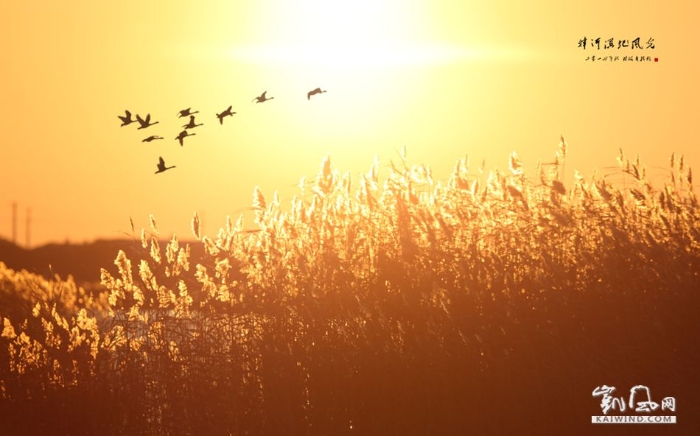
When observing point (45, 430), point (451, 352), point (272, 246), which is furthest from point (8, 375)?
point (451, 352)

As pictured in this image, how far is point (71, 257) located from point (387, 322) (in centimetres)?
1328

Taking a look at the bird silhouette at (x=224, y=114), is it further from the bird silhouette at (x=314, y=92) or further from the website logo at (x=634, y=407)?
the website logo at (x=634, y=407)

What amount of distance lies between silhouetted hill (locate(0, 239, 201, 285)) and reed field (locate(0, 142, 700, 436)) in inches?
11.0

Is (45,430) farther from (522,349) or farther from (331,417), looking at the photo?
(522,349)

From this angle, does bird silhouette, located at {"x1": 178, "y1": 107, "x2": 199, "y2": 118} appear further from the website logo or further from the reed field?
the website logo

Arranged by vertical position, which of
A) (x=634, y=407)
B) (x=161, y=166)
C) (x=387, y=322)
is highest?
(x=161, y=166)

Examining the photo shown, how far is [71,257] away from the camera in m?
20.7

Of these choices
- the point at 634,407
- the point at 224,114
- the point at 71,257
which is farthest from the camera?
the point at 71,257

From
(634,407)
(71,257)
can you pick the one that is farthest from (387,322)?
(71,257)

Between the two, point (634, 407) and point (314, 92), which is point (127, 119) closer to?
point (314, 92)

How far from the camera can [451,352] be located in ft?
27.6

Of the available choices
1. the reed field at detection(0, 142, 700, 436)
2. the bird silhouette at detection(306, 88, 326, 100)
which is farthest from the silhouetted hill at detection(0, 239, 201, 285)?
the bird silhouette at detection(306, 88, 326, 100)

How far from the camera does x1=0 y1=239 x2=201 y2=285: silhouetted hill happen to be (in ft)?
32.1

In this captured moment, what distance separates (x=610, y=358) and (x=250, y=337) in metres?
2.84
